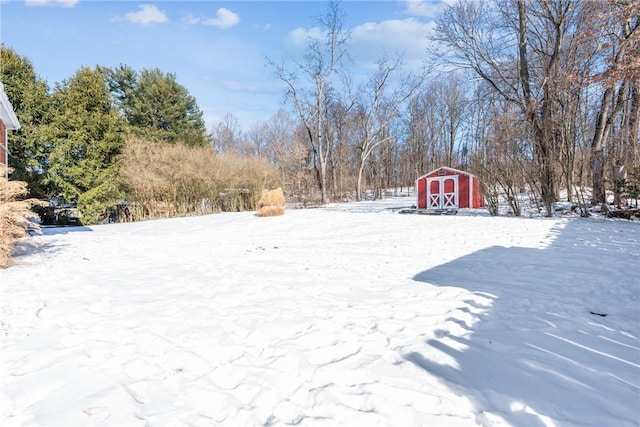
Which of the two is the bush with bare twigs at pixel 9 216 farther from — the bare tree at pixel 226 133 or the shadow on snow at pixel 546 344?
the bare tree at pixel 226 133

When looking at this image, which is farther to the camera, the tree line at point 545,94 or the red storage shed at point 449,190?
the red storage shed at point 449,190

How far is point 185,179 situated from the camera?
16438 mm

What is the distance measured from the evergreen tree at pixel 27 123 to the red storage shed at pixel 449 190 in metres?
17.7

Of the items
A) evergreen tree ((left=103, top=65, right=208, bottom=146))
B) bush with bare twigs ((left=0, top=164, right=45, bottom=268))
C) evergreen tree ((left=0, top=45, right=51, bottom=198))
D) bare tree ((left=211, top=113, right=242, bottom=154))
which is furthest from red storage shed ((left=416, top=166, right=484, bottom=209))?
bare tree ((left=211, top=113, right=242, bottom=154))

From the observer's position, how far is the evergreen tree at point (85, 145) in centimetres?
1318

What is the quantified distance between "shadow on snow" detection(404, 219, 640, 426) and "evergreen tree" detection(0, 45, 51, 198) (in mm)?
16223

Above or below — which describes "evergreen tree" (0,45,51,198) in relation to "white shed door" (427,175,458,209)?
above

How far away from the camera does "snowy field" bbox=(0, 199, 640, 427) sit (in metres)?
1.62

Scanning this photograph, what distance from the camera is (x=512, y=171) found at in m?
11.3

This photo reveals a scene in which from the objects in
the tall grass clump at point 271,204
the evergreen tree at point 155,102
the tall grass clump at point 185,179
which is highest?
the evergreen tree at point 155,102

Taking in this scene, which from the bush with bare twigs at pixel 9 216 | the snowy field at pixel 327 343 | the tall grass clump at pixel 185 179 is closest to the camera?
the snowy field at pixel 327 343

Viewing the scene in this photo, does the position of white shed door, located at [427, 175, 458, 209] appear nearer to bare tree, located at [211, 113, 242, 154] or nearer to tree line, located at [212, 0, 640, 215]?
tree line, located at [212, 0, 640, 215]

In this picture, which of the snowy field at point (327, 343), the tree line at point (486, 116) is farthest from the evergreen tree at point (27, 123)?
the snowy field at point (327, 343)

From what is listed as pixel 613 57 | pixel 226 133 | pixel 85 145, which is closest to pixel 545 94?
pixel 613 57
